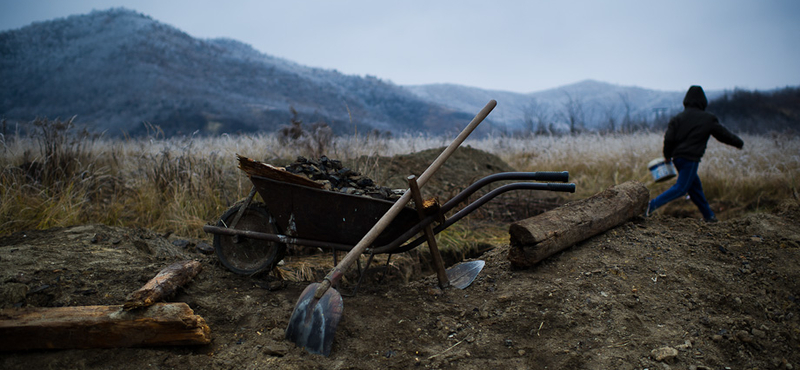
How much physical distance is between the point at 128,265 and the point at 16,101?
28521 mm

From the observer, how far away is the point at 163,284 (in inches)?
83.4

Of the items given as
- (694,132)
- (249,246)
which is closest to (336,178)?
(249,246)

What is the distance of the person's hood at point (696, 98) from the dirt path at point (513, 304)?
2.14 m

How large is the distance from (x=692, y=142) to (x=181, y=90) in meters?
32.1

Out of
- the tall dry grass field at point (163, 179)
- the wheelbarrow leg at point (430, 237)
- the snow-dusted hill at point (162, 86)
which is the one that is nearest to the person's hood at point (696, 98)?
the tall dry grass field at point (163, 179)

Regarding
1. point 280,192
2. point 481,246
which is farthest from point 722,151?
point 280,192

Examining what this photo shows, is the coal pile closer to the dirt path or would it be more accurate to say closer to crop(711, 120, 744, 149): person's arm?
the dirt path

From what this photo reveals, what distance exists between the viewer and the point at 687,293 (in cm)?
233

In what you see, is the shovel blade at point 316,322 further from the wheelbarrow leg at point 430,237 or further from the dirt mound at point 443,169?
the dirt mound at point 443,169

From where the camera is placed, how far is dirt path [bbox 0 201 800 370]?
1857 mm

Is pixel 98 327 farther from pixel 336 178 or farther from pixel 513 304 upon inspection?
pixel 513 304

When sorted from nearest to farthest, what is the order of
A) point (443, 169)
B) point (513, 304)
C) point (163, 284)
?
point (163, 284)
point (513, 304)
point (443, 169)

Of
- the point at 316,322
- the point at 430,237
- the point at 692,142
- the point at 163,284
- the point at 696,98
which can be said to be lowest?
the point at 316,322

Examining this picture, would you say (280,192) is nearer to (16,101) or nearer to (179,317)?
(179,317)
